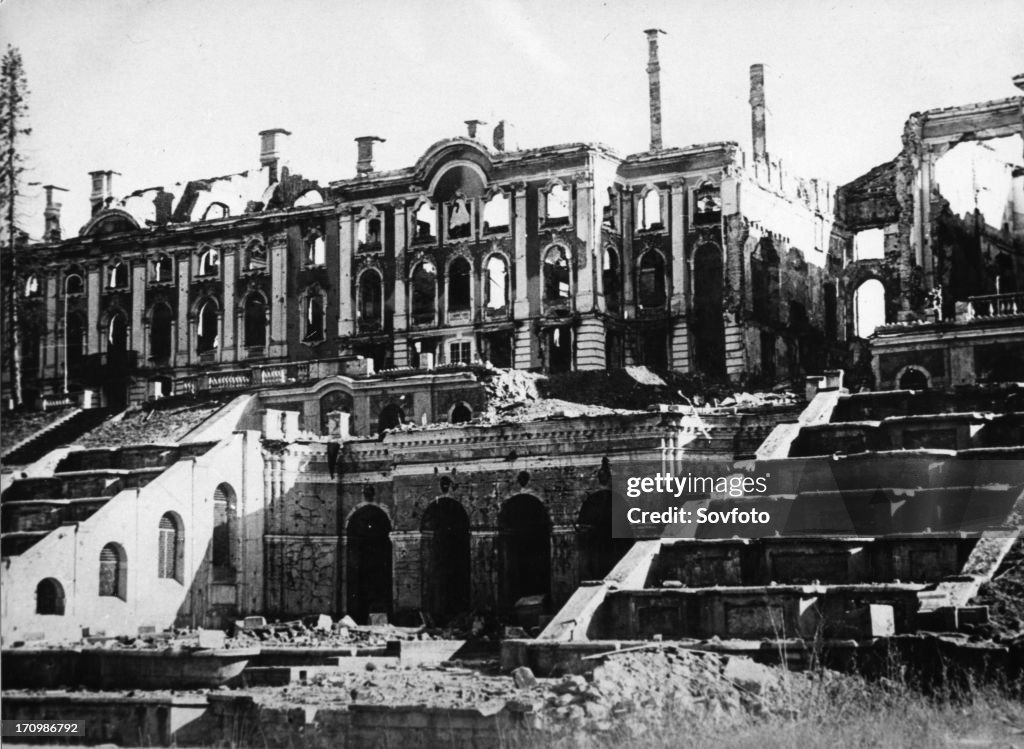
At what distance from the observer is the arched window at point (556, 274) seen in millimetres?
47750

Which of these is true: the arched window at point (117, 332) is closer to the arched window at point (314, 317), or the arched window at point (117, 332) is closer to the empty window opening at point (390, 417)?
the arched window at point (314, 317)

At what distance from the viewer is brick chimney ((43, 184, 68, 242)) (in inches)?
2233

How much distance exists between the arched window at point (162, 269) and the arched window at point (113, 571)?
19862mm

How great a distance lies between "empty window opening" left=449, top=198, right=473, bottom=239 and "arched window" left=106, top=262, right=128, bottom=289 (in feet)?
38.8

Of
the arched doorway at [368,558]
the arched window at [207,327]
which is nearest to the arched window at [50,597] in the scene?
the arched doorway at [368,558]

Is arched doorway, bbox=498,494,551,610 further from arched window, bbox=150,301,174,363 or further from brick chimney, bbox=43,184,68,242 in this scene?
brick chimney, bbox=43,184,68,242

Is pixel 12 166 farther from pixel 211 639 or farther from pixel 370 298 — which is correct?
pixel 370 298

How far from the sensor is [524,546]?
37812mm

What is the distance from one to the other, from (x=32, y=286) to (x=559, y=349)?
1883cm

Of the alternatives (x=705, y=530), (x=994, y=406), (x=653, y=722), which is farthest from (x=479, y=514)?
(x=653, y=722)

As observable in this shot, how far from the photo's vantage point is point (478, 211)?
160ft

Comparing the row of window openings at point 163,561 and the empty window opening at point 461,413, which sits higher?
the empty window opening at point 461,413

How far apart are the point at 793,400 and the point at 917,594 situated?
493 inches

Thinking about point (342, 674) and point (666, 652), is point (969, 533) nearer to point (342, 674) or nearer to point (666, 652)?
point (666, 652)
